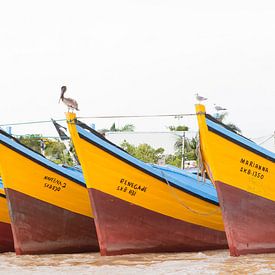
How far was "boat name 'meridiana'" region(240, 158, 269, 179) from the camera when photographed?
9.67 metres

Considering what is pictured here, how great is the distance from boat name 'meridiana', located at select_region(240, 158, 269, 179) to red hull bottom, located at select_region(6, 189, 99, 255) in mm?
3697

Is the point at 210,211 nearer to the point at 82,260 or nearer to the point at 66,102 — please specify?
the point at 82,260

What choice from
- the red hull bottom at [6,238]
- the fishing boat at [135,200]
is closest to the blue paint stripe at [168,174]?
the fishing boat at [135,200]

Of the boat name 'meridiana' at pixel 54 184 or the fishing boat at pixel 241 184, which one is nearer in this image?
the fishing boat at pixel 241 184

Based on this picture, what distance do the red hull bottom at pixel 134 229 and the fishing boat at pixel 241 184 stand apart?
4.89ft

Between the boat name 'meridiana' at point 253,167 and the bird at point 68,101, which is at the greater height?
Answer: the bird at point 68,101

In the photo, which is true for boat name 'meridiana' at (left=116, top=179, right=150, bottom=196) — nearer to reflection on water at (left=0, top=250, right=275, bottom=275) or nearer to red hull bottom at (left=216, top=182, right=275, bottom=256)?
reflection on water at (left=0, top=250, right=275, bottom=275)

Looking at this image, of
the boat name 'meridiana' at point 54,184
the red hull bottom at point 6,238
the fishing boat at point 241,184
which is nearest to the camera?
the fishing boat at point 241,184

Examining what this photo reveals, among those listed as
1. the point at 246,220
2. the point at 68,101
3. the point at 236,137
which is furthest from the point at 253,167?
the point at 68,101

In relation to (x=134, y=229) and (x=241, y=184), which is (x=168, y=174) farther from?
(x=241, y=184)

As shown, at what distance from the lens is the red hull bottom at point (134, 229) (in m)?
10.6

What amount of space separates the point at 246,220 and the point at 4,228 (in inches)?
232

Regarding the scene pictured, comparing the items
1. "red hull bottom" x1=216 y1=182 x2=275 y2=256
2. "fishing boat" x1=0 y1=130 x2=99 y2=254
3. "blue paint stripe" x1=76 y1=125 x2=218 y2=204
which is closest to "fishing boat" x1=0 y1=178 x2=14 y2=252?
"fishing boat" x1=0 y1=130 x2=99 y2=254

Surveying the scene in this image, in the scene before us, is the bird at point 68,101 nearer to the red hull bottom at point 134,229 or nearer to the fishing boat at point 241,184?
the red hull bottom at point 134,229
